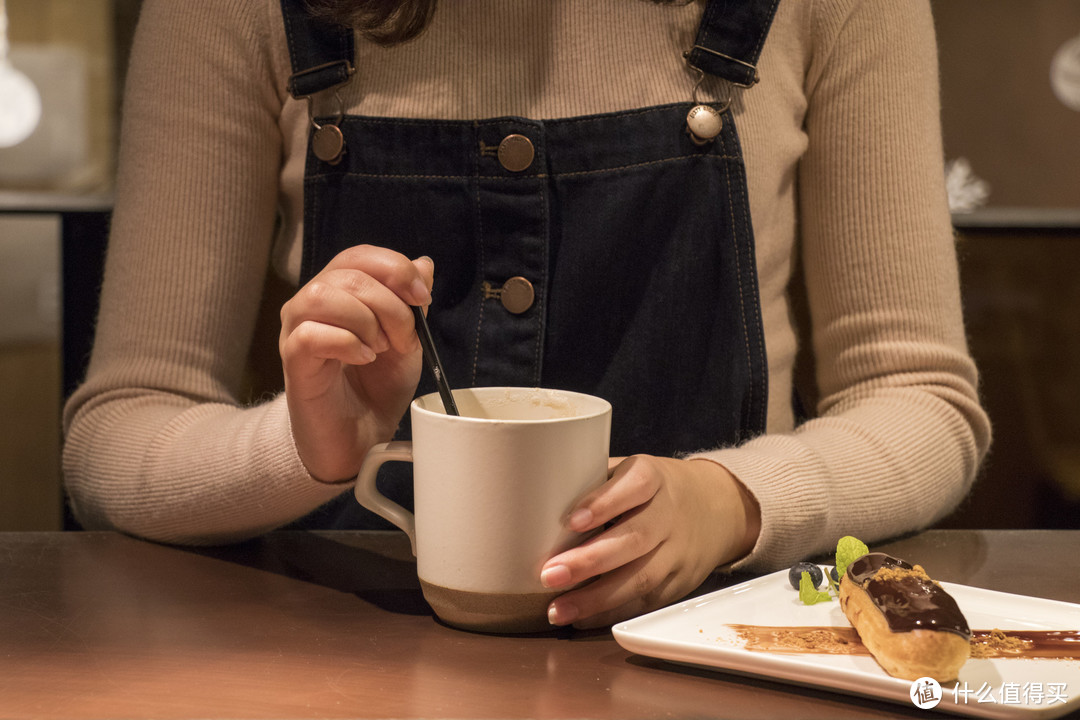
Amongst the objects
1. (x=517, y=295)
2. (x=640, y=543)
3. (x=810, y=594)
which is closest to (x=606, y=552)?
(x=640, y=543)

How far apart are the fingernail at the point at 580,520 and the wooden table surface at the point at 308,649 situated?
2.8 inches

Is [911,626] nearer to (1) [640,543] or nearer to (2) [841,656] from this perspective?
(2) [841,656]

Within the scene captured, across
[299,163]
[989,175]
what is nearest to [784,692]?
[299,163]

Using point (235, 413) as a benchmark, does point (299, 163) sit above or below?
above

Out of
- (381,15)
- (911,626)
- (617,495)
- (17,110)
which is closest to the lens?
(911,626)

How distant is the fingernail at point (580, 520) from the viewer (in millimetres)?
614

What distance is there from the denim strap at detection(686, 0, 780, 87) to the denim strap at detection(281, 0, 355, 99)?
1.07ft

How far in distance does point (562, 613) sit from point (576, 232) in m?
0.46

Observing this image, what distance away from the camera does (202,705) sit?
0.53 m

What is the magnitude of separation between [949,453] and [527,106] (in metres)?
0.51

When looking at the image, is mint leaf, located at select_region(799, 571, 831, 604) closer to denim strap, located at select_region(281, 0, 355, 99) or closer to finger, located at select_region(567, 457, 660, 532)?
finger, located at select_region(567, 457, 660, 532)

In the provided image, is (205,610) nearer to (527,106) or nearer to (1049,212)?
(527,106)

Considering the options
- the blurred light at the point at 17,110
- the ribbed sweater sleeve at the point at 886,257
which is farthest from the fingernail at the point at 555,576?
the blurred light at the point at 17,110

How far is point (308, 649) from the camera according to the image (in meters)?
0.61
